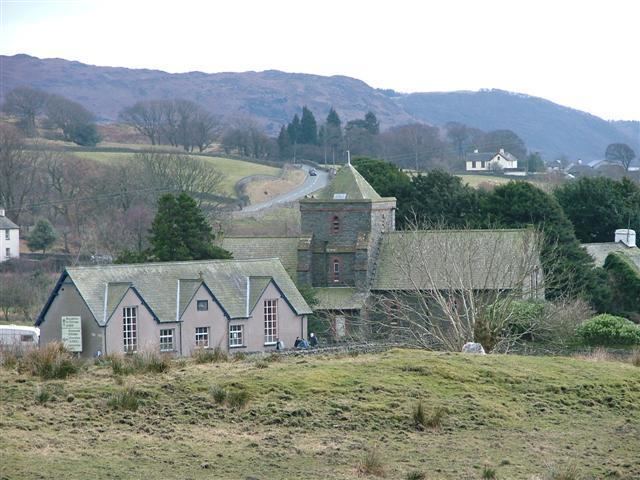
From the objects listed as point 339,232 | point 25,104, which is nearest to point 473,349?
point 339,232

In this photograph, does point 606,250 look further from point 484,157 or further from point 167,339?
point 484,157

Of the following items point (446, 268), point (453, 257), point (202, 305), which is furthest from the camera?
point (453, 257)

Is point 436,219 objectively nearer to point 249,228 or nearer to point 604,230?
point 604,230

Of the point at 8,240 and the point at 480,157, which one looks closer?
the point at 8,240

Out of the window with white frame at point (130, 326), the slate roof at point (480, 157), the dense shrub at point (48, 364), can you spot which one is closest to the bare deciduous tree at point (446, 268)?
the window with white frame at point (130, 326)

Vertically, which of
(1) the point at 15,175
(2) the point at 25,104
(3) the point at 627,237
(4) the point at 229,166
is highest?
(2) the point at 25,104

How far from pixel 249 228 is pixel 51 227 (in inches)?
469

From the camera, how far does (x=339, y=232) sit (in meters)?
49.7

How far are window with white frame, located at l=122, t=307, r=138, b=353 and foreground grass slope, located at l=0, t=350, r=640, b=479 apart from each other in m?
13.9

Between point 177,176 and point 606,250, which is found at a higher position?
point 177,176

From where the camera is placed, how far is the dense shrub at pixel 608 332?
3603cm

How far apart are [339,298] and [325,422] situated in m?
28.1

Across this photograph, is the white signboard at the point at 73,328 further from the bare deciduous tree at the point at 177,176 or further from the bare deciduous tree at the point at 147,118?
the bare deciduous tree at the point at 147,118

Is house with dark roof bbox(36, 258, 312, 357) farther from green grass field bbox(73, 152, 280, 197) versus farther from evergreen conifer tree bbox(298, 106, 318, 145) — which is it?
evergreen conifer tree bbox(298, 106, 318, 145)
